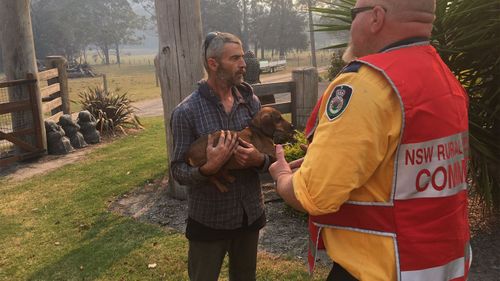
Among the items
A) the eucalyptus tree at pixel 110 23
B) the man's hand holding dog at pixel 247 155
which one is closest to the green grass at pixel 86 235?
A: the man's hand holding dog at pixel 247 155

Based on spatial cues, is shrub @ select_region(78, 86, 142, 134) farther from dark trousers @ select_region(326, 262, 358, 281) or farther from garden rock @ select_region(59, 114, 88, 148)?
dark trousers @ select_region(326, 262, 358, 281)

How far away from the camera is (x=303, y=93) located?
791 cm

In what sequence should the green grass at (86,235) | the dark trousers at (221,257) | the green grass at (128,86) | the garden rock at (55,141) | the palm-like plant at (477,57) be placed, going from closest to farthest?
the dark trousers at (221,257) < the palm-like plant at (477,57) < the green grass at (86,235) < the garden rock at (55,141) < the green grass at (128,86)

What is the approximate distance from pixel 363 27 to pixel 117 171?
24.3 ft

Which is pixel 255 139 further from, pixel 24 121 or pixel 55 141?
pixel 55 141

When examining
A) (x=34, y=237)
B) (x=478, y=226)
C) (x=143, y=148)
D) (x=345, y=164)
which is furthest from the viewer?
(x=143, y=148)

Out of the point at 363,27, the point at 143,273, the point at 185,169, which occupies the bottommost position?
the point at 143,273

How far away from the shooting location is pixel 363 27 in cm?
166

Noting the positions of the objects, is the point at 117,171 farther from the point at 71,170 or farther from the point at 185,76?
the point at 185,76

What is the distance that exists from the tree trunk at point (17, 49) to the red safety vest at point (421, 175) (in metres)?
9.55

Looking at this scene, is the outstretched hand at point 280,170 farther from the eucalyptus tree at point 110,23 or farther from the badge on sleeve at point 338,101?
the eucalyptus tree at point 110,23

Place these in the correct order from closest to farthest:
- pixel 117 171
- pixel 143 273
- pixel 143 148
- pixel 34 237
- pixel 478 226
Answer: pixel 143 273 < pixel 478 226 < pixel 34 237 < pixel 117 171 < pixel 143 148

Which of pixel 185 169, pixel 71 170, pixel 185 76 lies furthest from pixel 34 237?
pixel 185 169

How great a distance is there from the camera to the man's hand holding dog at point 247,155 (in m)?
2.60
